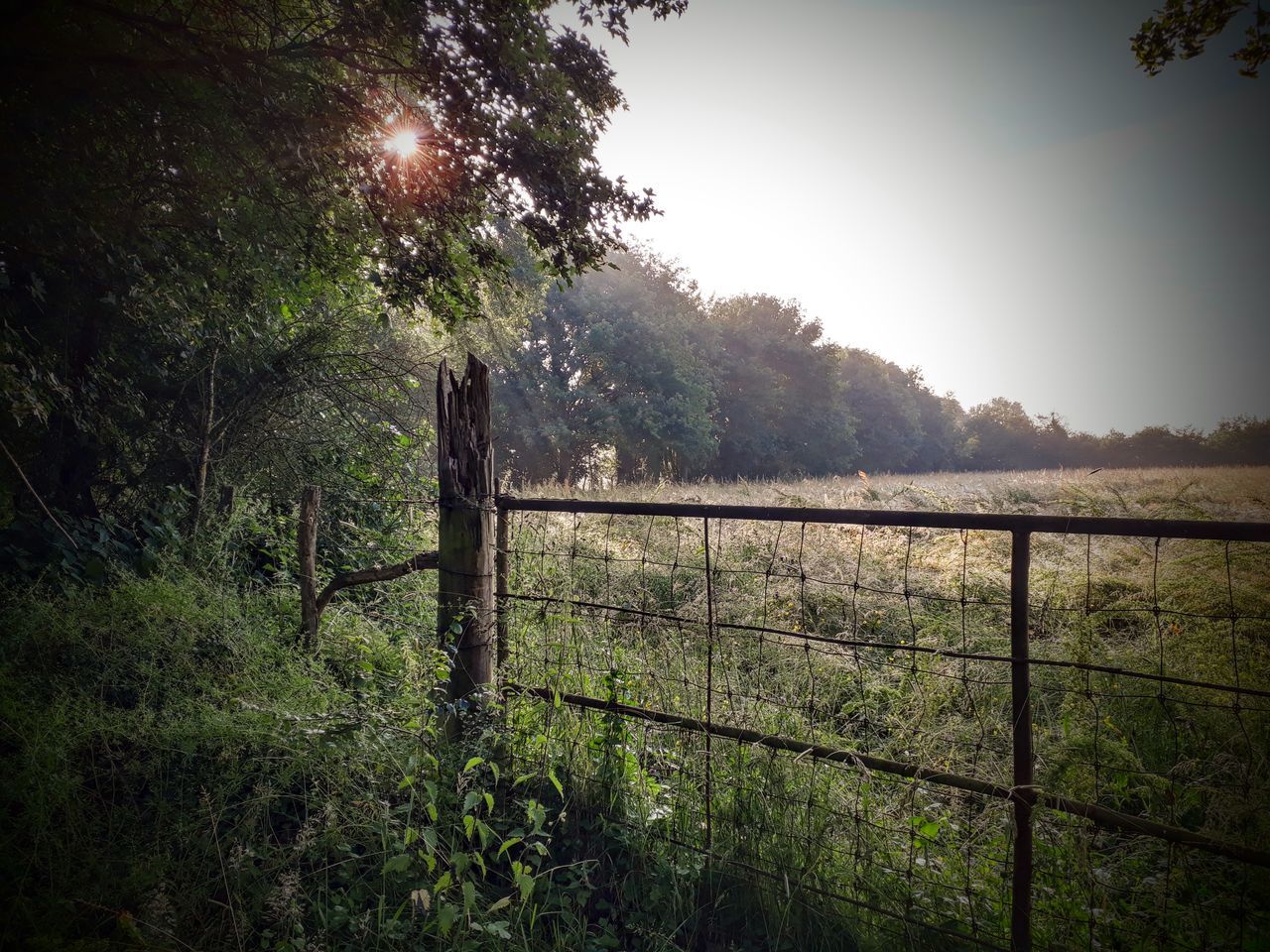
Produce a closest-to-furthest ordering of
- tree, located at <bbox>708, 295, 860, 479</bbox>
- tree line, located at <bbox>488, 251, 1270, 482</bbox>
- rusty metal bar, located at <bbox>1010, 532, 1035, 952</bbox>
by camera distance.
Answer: rusty metal bar, located at <bbox>1010, 532, 1035, 952</bbox>, tree line, located at <bbox>488, 251, 1270, 482</bbox>, tree, located at <bbox>708, 295, 860, 479</bbox>

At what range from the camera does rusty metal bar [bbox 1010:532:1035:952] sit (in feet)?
6.40

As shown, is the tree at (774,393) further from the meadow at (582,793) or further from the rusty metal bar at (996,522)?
the rusty metal bar at (996,522)

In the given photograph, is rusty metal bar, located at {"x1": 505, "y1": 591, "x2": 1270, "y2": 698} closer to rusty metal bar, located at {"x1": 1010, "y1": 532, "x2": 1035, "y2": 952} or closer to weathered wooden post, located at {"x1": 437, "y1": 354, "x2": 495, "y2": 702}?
rusty metal bar, located at {"x1": 1010, "y1": 532, "x2": 1035, "y2": 952}

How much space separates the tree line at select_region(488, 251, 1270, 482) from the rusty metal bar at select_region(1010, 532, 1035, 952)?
72.3 feet

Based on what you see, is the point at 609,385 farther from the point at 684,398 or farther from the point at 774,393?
the point at 774,393

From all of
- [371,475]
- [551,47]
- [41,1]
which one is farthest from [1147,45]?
[371,475]

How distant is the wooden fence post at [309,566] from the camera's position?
159 inches

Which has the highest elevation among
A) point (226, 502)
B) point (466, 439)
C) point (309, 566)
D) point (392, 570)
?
point (466, 439)

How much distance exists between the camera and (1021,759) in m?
1.99

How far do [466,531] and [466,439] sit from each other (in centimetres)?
49

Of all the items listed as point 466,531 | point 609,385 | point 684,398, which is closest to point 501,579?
point 466,531

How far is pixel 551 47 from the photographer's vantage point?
4664mm

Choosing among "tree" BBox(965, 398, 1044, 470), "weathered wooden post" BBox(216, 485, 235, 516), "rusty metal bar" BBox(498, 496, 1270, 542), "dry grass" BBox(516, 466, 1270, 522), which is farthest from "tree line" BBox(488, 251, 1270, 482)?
"rusty metal bar" BBox(498, 496, 1270, 542)

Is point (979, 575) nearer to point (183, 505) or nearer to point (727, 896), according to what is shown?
point (727, 896)
